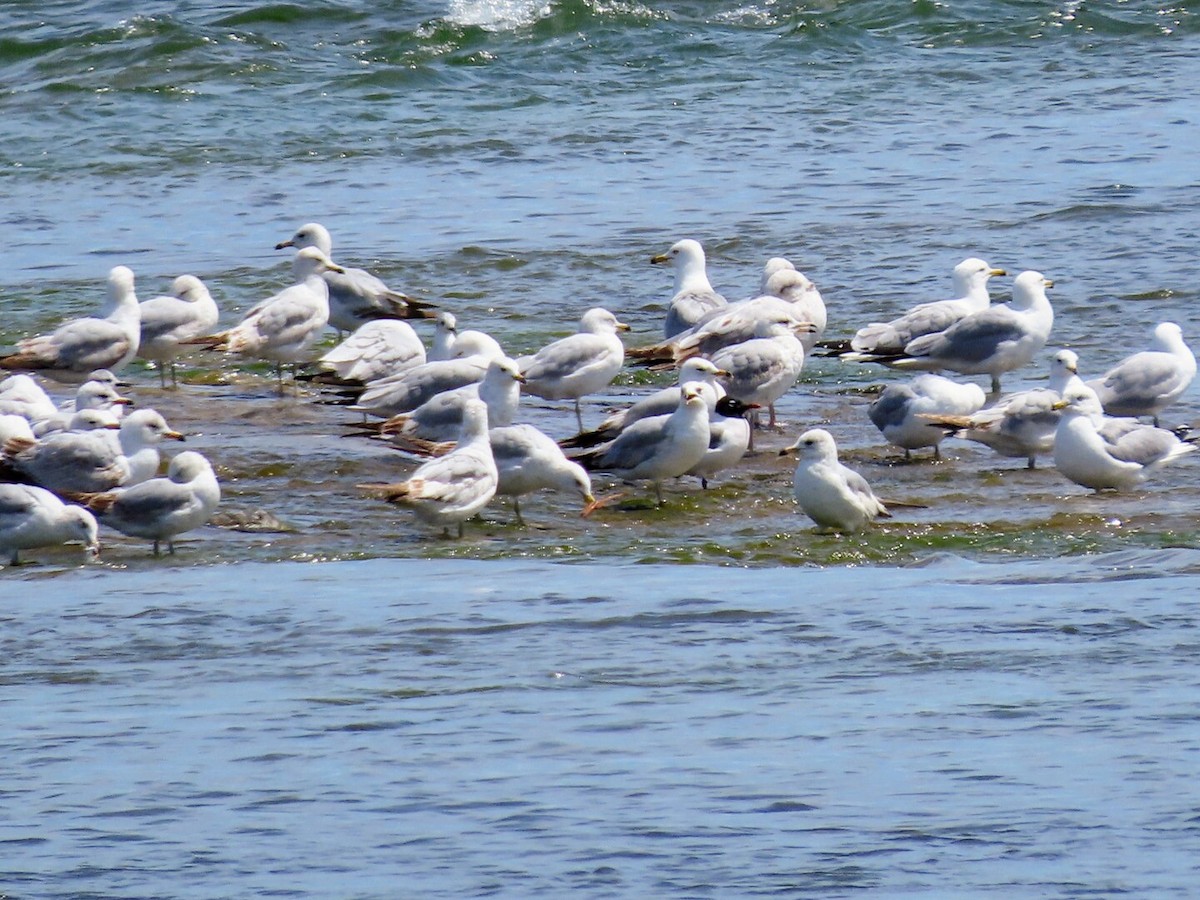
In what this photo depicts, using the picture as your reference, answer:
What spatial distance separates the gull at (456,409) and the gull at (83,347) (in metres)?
2.34

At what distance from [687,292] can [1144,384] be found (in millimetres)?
3274

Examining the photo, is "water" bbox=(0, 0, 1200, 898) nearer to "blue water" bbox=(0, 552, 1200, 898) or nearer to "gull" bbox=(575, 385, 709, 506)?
"blue water" bbox=(0, 552, 1200, 898)

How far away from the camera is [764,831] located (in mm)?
5395

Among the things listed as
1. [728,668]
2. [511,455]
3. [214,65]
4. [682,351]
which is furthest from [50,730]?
[214,65]

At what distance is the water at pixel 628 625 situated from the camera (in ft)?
17.6

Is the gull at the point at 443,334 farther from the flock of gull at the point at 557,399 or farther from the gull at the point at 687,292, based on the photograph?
the gull at the point at 687,292

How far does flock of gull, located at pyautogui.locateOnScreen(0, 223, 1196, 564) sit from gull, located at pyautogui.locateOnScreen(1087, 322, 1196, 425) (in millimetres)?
11

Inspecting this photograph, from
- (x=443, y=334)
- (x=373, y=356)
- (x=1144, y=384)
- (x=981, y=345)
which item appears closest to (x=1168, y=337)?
(x=1144, y=384)

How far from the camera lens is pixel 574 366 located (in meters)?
11.1

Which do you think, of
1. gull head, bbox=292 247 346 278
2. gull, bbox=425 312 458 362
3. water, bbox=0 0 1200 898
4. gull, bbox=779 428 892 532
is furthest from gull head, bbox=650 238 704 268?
gull, bbox=779 428 892 532

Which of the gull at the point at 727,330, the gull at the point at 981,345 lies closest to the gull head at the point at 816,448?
the gull at the point at 727,330

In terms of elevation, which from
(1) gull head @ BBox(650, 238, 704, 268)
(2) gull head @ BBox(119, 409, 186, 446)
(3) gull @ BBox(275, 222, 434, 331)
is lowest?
(3) gull @ BBox(275, 222, 434, 331)

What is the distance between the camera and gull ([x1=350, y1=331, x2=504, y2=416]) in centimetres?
1082

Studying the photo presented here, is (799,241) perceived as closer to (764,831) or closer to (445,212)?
(445,212)
